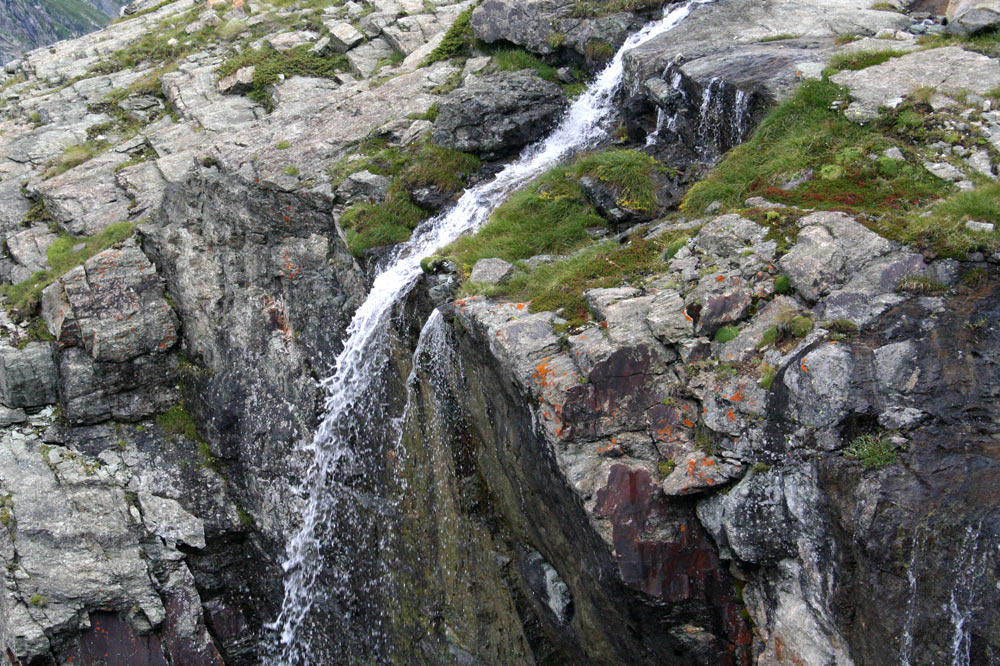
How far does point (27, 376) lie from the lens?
1367cm

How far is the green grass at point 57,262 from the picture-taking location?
14781 millimetres

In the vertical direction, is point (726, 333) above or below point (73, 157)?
below

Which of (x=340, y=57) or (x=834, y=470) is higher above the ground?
(x=340, y=57)

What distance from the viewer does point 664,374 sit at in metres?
8.57

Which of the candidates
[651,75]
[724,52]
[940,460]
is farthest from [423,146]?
[940,460]

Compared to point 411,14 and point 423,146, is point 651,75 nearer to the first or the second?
point 423,146

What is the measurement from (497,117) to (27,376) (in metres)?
11.6

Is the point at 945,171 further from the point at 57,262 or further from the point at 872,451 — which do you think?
the point at 57,262

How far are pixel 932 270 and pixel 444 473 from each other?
7539 mm

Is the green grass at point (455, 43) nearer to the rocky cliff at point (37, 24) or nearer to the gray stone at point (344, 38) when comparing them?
the gray stone at point (344, 38)

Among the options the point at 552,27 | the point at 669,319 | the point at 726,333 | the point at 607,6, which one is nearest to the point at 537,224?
the point at 669,319

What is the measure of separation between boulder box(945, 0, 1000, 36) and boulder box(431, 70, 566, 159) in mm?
8273

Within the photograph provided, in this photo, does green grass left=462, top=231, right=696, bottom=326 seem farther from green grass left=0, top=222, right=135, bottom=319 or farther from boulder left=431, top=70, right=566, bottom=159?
green grass left=0, top=222, right=135, bottom=319

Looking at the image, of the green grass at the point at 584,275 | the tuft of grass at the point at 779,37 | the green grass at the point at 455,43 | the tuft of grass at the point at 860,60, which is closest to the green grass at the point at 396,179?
the green grass at the point at 584,275
